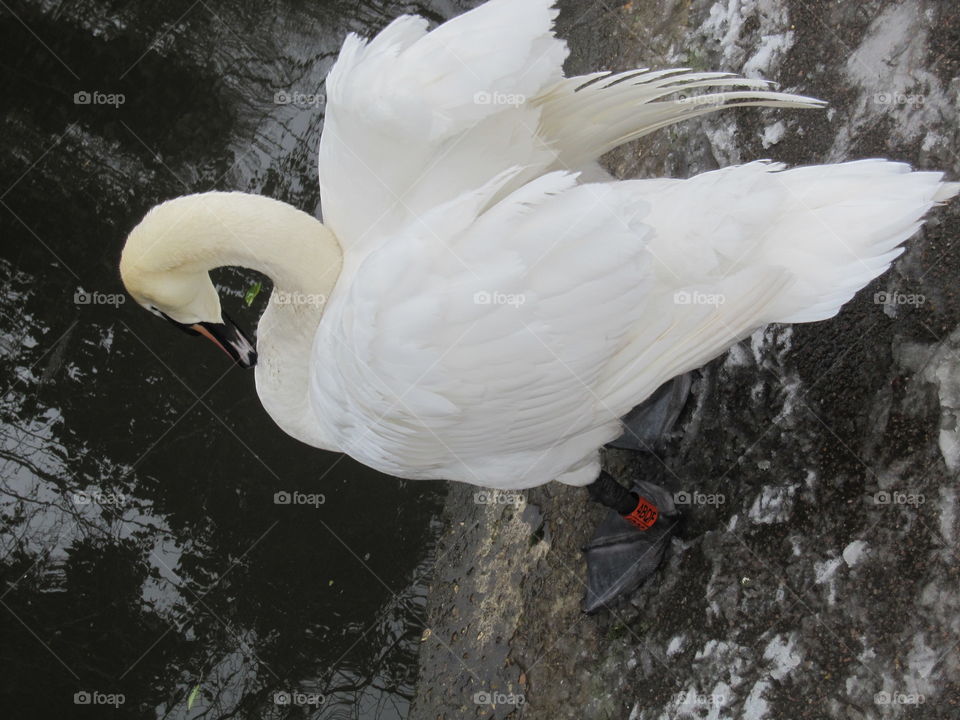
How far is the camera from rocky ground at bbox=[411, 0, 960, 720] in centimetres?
283

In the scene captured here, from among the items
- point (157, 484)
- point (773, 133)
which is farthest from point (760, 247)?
point (157, 484)

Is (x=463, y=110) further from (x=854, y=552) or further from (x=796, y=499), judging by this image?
(x=854, y=552)

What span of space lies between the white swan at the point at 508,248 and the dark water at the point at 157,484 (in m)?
1.74

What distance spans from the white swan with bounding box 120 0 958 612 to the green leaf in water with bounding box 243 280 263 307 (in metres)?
1.81

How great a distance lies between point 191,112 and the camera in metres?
5.47

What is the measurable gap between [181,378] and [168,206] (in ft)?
6.86

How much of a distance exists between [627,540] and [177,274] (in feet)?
7.12

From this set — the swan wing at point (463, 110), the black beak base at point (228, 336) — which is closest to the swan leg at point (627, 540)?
the swan wing at point (463, 110)

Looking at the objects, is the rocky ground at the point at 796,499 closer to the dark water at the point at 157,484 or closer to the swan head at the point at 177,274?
the dark water at the point at 157,484

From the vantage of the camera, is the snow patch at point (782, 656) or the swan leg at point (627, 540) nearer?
the snow patch at point (782, 656)

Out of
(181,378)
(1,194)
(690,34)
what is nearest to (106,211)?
(1,194)

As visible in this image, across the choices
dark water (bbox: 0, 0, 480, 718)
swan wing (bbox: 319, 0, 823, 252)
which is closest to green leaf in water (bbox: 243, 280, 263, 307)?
dark water (bbox: 0, 0, 480, 718)

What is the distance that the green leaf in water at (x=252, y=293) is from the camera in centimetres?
495

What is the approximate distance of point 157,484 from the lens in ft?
15.5
